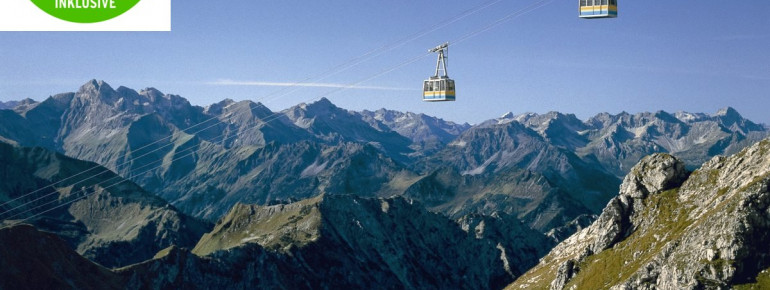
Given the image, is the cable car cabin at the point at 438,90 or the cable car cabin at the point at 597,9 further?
the cable car cabin at the point at 438,90

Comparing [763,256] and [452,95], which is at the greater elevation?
[452,95]

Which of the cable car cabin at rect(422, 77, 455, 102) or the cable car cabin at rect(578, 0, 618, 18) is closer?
the cable car cabin at rect(578, 0, 618, 18)

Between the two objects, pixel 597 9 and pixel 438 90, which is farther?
pixel 438 90

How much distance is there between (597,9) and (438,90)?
33636mm

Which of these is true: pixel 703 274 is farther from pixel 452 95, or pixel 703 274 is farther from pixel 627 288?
pixel 452 95

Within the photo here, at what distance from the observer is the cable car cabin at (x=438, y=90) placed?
153 meters

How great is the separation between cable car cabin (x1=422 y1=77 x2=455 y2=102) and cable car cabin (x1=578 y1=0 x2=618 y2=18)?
29587 millimetres

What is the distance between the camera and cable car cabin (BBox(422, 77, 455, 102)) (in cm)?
15262

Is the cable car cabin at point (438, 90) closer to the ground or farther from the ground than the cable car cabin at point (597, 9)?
closer to the ground

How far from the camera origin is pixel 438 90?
154m

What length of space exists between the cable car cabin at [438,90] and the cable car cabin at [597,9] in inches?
1165

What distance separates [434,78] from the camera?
155 m

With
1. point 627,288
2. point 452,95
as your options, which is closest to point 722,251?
point 627,288

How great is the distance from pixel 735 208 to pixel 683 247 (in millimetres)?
14724
